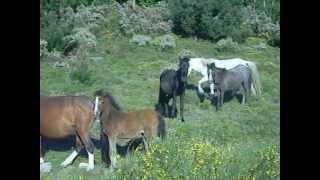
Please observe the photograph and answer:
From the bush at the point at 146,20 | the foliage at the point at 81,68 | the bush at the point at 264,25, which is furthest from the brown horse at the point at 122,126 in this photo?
the bush at the point at 264,25

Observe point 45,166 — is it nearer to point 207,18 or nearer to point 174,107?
point 174,107

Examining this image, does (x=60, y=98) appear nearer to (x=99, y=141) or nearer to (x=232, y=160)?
(x=99, y=141)

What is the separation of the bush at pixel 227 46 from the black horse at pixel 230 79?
161 mm

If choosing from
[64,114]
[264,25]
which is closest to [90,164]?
[64,114]

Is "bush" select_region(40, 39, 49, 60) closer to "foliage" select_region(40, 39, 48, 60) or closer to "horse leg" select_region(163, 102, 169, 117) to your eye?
"foliage" select_region(40, 39, 48, 60)

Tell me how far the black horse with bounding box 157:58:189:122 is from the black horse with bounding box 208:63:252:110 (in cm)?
27

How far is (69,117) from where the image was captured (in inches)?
196

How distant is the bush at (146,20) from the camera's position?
17.2 ft

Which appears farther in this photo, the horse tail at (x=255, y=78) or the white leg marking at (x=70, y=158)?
the horse tail at (x=255, y=78)

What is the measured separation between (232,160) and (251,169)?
0.18 m

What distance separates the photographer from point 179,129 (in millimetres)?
4941

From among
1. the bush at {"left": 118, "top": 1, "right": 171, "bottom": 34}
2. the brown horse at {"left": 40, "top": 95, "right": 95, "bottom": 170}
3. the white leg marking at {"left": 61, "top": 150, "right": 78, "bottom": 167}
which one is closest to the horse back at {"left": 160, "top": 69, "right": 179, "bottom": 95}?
the bush at {"left": 118, "top": 1, "right": 171, "bottom": 34}

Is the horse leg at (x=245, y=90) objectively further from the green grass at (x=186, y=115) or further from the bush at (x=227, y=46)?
the bush at (x=227, y=46)
